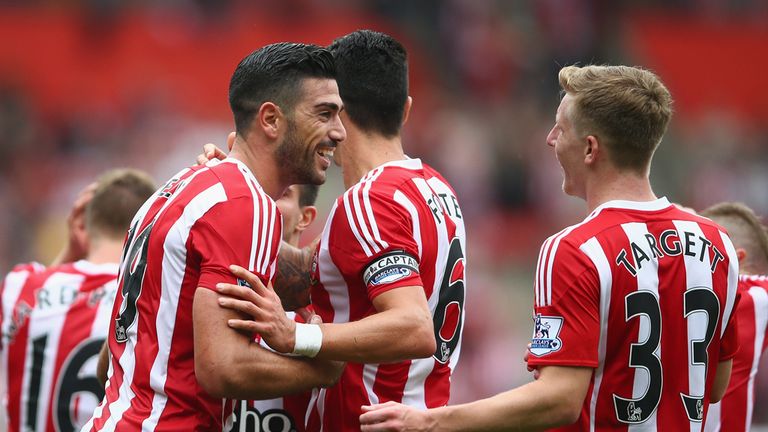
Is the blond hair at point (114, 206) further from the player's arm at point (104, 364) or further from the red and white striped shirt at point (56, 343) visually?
the player's arm at point (104, 364)

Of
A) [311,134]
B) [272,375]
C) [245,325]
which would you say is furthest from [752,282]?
[245,325]

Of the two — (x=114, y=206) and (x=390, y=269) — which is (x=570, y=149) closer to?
(x=390, y=269)

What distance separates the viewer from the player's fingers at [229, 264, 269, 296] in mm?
3992

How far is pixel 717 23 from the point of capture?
1919cm

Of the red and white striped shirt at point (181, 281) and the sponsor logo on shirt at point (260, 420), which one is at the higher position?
the red and white striped shirt at point (181, 281)

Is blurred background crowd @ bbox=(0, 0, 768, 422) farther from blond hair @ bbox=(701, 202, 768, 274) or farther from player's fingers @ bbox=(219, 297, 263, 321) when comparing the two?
player's fingers @ bbox=(219, 297, 263, 321)

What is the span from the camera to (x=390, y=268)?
4.32 meters

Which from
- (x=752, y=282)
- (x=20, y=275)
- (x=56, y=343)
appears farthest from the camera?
(x=20, y=275)

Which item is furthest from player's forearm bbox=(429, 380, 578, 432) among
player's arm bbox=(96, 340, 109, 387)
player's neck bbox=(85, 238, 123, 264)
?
player's neck bbox=(85, 238, 123, 264)

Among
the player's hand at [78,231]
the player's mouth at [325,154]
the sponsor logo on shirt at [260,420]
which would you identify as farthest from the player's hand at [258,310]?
the player's hand at [78,231]

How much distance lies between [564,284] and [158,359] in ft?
4.98

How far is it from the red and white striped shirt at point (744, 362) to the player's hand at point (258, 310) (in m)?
2.51

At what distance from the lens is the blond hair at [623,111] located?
14.0 feet

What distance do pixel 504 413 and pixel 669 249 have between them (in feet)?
2.92
